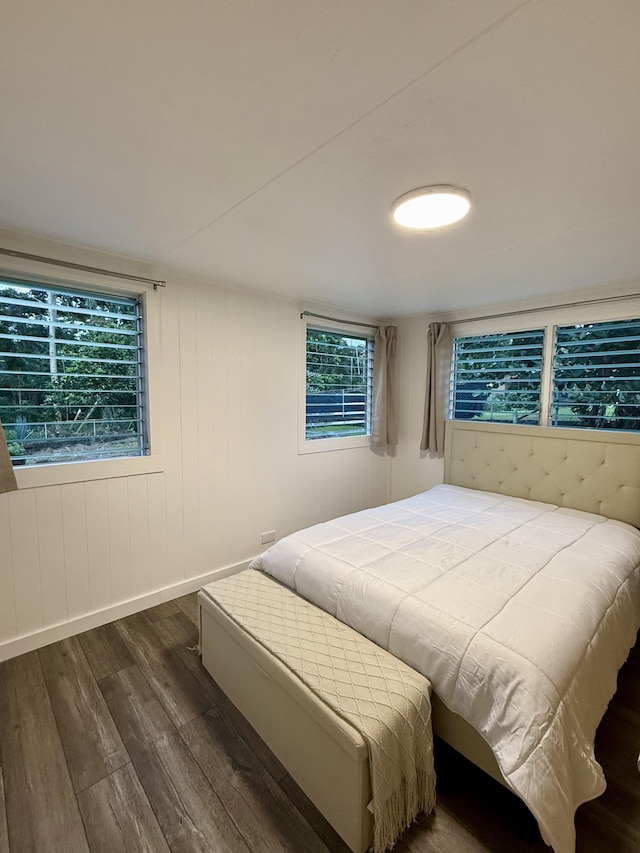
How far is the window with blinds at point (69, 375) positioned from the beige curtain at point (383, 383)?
92.7 inches

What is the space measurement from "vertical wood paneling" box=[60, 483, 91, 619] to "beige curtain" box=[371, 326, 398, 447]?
274 cm

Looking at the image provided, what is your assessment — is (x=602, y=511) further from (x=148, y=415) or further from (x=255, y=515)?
(x=148, y=415)

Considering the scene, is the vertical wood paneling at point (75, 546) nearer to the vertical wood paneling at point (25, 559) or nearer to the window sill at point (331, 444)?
the vertical wood paneling at point (25, 559)

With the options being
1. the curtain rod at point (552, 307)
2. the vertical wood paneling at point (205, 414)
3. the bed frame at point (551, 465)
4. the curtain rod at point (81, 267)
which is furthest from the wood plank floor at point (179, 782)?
the curtain rod at point (552, 307)

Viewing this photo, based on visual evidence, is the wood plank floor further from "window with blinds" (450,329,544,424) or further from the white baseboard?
"window with blinds" (450,329,544,424)

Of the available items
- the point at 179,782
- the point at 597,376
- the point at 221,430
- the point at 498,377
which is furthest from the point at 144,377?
the point at 597,376

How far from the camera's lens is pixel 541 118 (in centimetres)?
111

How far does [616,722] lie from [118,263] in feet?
11.9

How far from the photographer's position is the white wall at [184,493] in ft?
7.11

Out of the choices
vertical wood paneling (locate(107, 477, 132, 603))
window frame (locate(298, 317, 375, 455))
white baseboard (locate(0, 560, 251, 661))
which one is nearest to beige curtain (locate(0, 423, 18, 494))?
vertical wood paneling (locate(107, 477, 132, 603))

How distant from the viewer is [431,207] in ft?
5.26

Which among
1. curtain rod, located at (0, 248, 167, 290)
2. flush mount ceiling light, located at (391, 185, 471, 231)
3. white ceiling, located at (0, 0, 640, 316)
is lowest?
curtain rod, located at (0, 248, 167, 290)

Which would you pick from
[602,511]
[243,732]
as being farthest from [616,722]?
[243,732]

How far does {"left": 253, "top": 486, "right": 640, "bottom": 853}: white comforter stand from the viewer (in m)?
1.18
